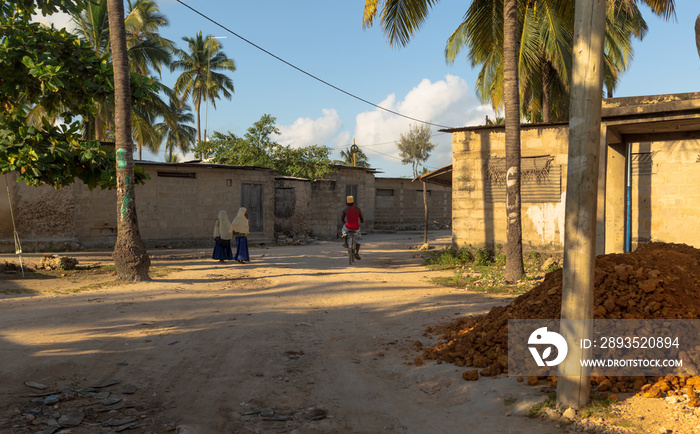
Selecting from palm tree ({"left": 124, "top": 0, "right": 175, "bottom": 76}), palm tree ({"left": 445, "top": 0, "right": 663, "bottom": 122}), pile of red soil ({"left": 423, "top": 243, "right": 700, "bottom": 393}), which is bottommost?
pile of red soil ({"left": 423, "top": 243, "right": 700, "bottom": 393})

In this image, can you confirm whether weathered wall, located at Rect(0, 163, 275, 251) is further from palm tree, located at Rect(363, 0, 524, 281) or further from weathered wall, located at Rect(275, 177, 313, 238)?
palm tree, located at Rect(363, 0, 524, 281)

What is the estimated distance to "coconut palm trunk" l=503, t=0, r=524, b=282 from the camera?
964 centimetres

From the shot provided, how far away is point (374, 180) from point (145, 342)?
2299cm

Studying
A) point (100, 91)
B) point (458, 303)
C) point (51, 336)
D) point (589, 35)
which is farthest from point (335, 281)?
point (589, 35)

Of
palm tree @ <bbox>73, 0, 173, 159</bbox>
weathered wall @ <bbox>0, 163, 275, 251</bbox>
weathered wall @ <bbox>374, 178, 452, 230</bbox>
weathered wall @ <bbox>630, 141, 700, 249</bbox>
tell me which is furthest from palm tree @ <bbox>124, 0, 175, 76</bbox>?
weathered wall @ <bbox>630, 141, 700, 249</bbox>

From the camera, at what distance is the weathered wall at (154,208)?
593 inches

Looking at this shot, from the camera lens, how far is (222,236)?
12.9m

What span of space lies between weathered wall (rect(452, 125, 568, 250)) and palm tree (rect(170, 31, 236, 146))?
27784mm

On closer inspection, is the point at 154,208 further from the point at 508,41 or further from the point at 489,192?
the point at 508,41

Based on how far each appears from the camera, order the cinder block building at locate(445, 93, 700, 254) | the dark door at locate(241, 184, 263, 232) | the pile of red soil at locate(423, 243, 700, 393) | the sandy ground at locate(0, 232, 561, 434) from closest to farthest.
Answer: the sandy ground at locate(0, 232, 561, 434) < the pile of red soil at locate(423, 243, 700, 393) < the cinder block building at locate(445, 93, 700, 254) < the dark door at locate(241, 184, 263, 232)

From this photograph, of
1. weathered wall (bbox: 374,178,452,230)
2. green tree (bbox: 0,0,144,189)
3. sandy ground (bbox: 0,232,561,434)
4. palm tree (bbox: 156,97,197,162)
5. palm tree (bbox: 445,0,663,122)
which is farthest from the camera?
palm tree (bbox: 156,97,197,162)

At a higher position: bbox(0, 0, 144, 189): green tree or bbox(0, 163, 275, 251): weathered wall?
bbox(0, 0, 144, 189): green tree

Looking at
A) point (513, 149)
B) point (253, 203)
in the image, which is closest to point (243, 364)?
point (513, 149)

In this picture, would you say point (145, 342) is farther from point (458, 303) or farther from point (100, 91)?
point (100, 91)
